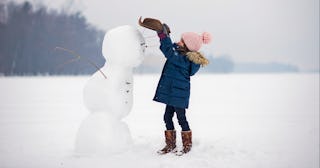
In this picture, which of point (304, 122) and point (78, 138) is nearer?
point (78, 138)

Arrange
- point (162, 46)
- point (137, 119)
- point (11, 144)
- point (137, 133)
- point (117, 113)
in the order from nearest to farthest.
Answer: point (162, 46) → point (117, 113) → point (11, 144) → point (137, 133) → point (137, 119)

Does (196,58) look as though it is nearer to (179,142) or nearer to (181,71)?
(181,71)

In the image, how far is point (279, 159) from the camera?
3.98 metres

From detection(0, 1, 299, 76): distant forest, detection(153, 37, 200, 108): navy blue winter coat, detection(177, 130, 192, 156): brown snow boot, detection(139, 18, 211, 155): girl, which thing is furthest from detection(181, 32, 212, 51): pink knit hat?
detection(0, 1, 299, 76): distant forest

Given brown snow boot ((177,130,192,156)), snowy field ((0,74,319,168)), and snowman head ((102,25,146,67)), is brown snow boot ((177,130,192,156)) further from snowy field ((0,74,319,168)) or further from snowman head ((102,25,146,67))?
snowman head ((102,25,146,67))

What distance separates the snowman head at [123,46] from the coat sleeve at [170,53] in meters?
0.37

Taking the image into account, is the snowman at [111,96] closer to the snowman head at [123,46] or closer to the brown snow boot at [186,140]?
the snowman head at [123,46]

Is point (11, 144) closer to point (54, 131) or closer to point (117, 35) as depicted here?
point (54, 131)

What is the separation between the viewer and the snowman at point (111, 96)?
3836 mm

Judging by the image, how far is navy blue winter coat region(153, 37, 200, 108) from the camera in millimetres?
3854

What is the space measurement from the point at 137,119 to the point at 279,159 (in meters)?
Answer: 3.78

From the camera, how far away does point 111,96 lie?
12.8ft

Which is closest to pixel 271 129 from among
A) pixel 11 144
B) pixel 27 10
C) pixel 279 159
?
pixel 279 159

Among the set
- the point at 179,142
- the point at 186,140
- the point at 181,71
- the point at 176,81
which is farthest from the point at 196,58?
the point at 179,142
